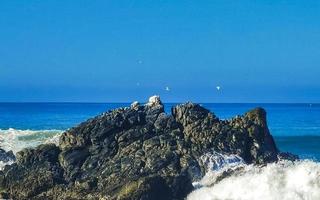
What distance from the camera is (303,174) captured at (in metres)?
23.6

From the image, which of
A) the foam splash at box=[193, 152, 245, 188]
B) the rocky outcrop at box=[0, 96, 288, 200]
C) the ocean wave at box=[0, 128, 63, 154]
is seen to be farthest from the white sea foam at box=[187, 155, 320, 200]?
the ocean wave at box=[0, 128, 63, 154]

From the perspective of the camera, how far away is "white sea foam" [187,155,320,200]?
23172 millimetres

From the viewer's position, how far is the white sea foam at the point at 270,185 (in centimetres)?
2317

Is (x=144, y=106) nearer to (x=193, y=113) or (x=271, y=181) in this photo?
(x=193, y=113)

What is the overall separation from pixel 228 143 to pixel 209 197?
4.52 meters

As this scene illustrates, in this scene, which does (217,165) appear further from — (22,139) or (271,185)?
(22,139)

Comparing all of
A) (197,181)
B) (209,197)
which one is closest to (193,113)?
(197,181)

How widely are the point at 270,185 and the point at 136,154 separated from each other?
5.59 meters

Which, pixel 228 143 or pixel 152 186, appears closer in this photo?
pixel 152 186

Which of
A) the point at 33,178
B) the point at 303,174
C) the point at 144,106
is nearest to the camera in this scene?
the point at 303,174

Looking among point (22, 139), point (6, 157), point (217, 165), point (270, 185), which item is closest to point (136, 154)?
point (217, 165)

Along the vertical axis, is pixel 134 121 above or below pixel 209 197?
above

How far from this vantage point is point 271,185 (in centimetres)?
2359

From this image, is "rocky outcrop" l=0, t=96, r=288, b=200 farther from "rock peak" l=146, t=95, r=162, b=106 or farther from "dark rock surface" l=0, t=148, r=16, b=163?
"dark rock surface" l=0, t=148, r=16, b=163
